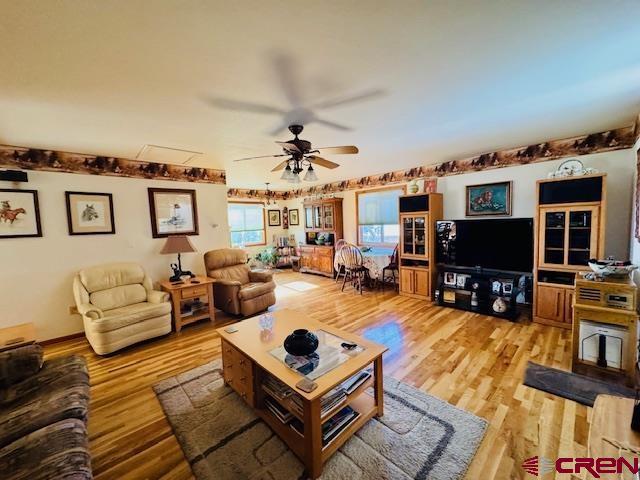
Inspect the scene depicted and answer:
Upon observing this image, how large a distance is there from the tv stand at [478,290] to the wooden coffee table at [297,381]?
102 inches

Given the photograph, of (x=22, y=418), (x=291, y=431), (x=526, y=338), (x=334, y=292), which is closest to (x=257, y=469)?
(x=291, y=431)

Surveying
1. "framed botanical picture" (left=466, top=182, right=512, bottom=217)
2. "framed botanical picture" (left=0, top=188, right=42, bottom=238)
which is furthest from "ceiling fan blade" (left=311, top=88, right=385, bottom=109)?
"framed botanical picture" (left=0, top=188, right=42, bottom=238)

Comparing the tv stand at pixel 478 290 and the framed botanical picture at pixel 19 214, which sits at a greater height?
the framed botanical picture at pixel 19 214

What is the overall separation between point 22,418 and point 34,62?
2024mm

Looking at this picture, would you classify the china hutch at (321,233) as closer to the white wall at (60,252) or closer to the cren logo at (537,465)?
the white wall at (60,252)

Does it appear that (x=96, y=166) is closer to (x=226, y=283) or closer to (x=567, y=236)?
(x=226, y=283)

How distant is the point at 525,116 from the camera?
2578 mm

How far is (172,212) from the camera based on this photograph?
4137 millimetres

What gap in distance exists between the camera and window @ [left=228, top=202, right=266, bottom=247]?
7328 mm

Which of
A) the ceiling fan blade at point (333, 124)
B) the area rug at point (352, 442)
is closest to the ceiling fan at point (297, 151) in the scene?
the ceiling fan blade at point (333, 124)

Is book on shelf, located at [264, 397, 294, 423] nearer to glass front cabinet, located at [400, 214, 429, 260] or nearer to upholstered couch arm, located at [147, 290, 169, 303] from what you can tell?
upholstered couch arm, located at [147, 290, 169, 303]

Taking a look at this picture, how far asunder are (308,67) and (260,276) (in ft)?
10.9

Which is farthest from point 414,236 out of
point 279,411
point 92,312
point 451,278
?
point 92,312

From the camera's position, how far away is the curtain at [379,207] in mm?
5422
